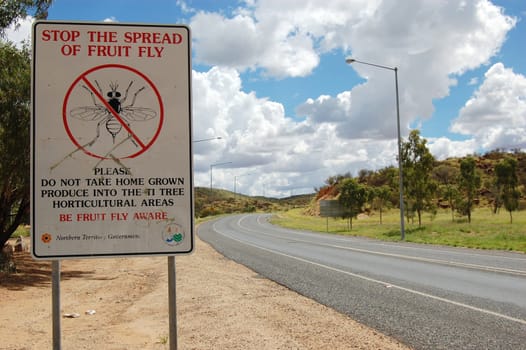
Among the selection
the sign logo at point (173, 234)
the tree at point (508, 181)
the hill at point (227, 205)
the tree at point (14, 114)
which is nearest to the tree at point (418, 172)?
the tree at point (508, 181)

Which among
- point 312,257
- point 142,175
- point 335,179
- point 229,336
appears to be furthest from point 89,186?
point 335,179

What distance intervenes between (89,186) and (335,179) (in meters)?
109

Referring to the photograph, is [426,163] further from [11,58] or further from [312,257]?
[11,58]

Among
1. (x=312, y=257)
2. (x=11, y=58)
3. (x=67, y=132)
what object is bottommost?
(x=312, y=257)

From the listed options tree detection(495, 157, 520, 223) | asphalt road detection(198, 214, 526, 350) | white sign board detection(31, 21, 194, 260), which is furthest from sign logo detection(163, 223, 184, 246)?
tree detection(495, 157, 520, 223)

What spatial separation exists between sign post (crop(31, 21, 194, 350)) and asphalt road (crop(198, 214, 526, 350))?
4.22 metres

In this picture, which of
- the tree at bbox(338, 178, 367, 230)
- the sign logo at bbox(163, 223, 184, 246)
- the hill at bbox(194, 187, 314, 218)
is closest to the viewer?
the sign logo at bbox(163, 223, 184, 246)

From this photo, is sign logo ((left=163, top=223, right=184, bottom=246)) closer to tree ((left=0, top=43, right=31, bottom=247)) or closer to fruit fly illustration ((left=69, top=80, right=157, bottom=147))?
fruit fly illustration ((left=69, top=80, right=157, bottom=147))

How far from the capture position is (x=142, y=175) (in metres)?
3.47

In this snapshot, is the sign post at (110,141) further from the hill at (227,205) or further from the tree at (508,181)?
the hill at (227,205)

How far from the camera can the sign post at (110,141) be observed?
11.0ft

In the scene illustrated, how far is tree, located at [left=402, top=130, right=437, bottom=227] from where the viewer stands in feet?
114

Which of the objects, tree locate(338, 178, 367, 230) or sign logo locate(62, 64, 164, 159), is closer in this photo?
sign logo locate(62, 64, 164, 159)

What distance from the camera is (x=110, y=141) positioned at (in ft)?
11.3
